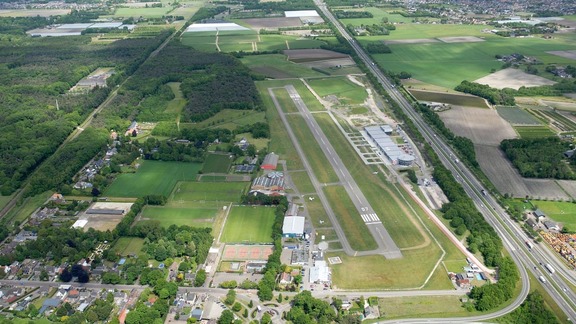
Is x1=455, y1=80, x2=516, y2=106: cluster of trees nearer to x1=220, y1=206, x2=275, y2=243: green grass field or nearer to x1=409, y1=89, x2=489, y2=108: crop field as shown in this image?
x1=409, y1=89, x2=489, y2=108: crop field

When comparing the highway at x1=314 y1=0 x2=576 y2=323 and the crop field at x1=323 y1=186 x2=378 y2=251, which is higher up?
the highway at x1=314 y1=0 x2=576 y2=323

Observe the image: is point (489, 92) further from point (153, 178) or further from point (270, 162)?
point (153, 178)

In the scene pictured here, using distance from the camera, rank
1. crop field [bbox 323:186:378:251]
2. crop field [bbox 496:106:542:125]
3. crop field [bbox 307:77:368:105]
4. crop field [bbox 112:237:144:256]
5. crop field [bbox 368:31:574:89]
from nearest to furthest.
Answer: crop field [bbox 112:237:144:256] → crop field [bbox 323:186:378:251] → crop field [bbox 496:106:542:125] → crop field [bbox 307:77:368:105] → crop field [bbox 368:31:574:89]

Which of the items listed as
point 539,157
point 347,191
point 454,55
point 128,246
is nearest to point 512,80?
point 454,55

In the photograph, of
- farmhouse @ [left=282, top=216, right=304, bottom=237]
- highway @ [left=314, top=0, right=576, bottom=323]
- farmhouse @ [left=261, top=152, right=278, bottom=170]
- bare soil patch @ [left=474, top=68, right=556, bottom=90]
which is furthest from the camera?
bare soil patch @ [left=474, top=68, right=556, bottom=90]

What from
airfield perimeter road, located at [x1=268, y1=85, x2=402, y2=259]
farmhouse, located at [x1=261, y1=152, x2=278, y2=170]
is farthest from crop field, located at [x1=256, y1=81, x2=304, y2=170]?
farmhouse, located at [x1=261, y1=152, x2=278, y2=170]

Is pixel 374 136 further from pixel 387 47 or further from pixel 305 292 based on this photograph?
pixel 387 47

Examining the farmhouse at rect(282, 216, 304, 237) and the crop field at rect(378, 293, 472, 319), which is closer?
the crop field at rect(378, 293, 472, 319)
